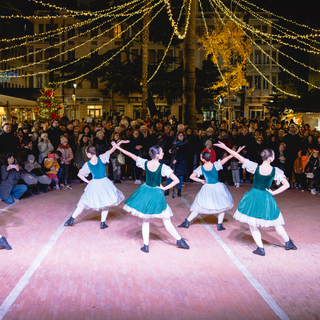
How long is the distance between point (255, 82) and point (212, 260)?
163 ft

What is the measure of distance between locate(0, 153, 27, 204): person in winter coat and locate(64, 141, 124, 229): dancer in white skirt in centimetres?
312

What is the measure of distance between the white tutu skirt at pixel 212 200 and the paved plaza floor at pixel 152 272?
51 cm

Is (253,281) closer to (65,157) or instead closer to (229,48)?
(65,157)

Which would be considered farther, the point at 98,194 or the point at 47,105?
the point at 47,105

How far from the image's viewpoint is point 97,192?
7.78 m

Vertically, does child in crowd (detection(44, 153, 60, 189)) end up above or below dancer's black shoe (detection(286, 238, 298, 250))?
above

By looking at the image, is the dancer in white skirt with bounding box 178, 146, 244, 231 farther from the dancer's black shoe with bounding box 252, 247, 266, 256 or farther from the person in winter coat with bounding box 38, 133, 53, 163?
the person in winter coat with bounding box 38, 133, 53, 163

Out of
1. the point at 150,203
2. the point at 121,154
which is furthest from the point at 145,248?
the point at 121,154

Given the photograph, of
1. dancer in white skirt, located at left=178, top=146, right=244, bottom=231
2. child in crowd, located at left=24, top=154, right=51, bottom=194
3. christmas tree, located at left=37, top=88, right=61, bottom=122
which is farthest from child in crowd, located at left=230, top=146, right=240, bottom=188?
christmas tree, located at left=37, top=88, right=61, bottom=122

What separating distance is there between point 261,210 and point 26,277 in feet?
12.6

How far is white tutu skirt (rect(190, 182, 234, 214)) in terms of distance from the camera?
7.61 m

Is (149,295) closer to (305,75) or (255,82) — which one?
(255,82)

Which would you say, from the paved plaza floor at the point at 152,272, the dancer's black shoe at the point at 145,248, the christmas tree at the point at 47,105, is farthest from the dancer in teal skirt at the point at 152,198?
the christmas tree at the point at 47,105

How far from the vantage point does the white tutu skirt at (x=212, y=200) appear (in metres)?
7.61
